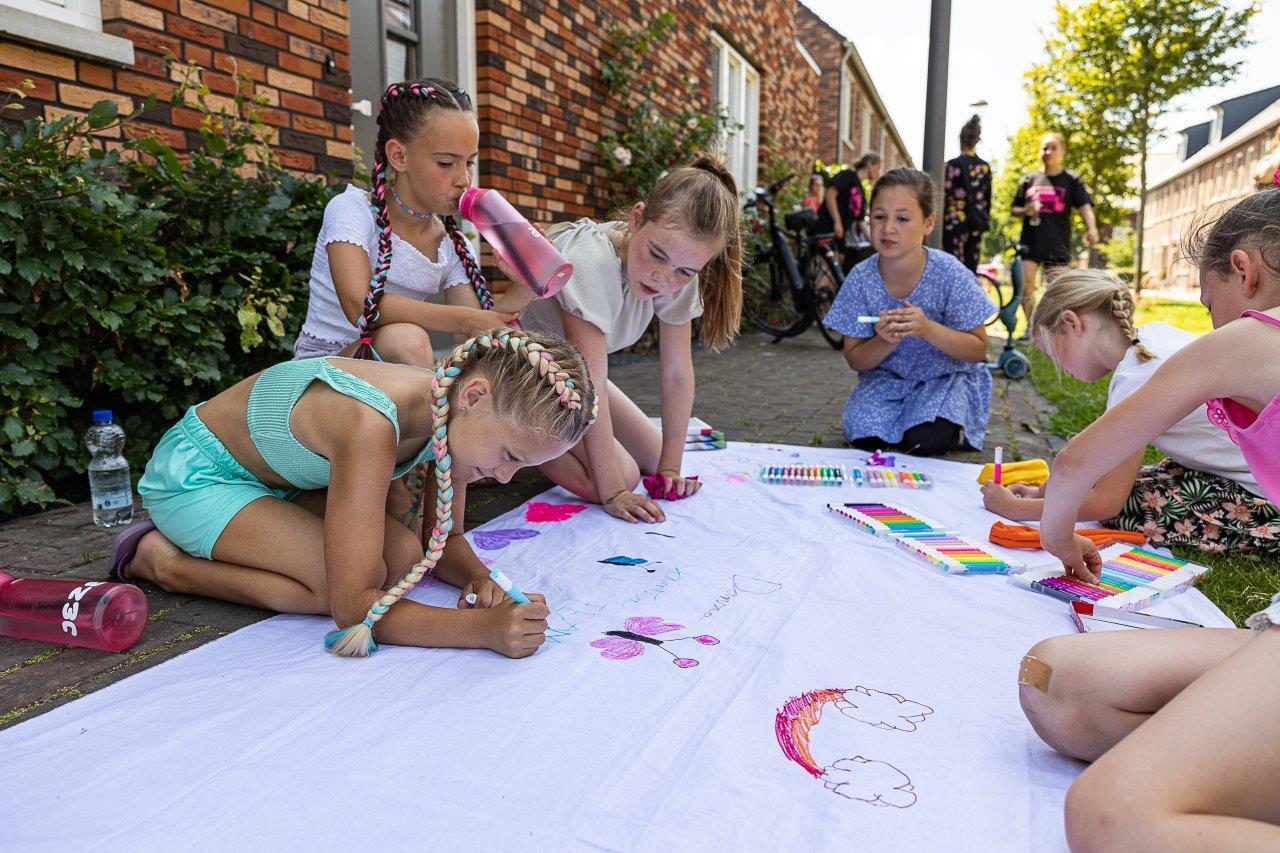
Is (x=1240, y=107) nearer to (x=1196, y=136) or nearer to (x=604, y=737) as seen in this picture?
(x=1196, y=136)

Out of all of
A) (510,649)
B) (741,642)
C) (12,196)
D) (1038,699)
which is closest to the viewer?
(1038,699)

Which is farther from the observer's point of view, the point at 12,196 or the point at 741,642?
the point at 12,196

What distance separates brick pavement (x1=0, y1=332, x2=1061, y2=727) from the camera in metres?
1.63

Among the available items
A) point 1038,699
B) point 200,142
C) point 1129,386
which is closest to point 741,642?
point 1038,699

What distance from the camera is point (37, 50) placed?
285 cm

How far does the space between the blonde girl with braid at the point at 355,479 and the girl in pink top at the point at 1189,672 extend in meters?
0.90

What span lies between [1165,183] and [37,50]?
53805 millimetres

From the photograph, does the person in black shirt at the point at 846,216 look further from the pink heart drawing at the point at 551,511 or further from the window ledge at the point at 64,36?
the window ledge at the point at 64,36

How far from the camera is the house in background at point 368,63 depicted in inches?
118

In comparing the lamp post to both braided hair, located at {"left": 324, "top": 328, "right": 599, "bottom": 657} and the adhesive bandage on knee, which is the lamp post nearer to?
braided hair, located at {"left": 324, "top": 328, "right": 599, "bottom": 657}

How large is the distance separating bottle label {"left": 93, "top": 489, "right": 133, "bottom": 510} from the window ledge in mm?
1457

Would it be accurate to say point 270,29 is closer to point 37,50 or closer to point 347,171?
point 347,171

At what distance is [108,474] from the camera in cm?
264

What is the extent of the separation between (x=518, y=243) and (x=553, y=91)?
13.6ft
